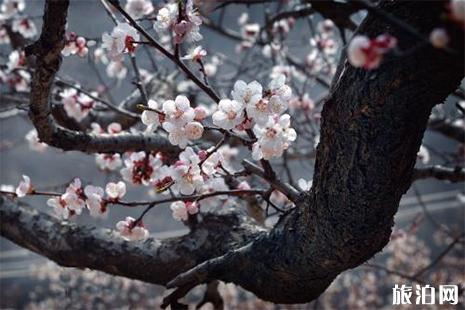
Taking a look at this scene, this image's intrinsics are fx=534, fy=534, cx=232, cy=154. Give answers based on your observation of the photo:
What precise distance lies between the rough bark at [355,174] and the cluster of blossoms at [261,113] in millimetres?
91

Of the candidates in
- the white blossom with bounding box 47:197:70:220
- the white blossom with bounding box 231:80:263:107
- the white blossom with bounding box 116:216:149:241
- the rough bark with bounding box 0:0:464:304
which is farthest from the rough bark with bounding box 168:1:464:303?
the white blossom with bounding box 47:197:70:220

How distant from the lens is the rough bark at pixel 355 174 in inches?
35.4

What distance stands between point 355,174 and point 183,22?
18.9 inches

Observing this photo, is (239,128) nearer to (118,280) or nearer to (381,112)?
(381,112)

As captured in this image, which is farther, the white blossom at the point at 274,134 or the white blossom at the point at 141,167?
the white blossom at the point at 141,167

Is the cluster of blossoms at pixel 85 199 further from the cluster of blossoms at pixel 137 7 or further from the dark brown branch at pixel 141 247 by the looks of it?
the cluster of blossoms at pixel 137 7

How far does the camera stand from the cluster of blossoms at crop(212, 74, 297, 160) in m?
1.07

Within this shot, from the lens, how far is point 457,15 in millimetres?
547

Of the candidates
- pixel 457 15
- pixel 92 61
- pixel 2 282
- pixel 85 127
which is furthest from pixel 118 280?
pixel 457 15

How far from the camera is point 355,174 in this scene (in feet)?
3.35

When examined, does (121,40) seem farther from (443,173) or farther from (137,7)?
(443,173)

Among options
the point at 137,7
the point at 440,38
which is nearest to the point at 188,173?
the point at 440,38

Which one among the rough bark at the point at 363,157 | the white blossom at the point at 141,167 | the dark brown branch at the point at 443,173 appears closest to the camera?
the rough bark at the point at 363,157

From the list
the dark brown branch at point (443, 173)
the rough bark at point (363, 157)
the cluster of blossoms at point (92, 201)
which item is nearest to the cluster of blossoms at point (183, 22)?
the rough bark at point (363, 157)
